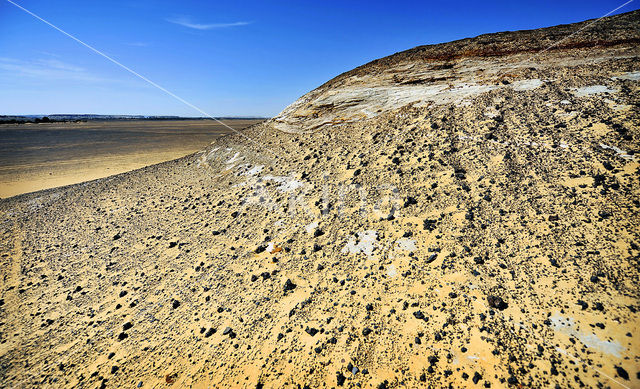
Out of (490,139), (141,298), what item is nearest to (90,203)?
(141,298)

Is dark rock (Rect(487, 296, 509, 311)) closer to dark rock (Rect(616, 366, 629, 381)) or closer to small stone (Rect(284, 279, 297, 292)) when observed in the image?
dark rock (Rect(616, 366, 629, 381))

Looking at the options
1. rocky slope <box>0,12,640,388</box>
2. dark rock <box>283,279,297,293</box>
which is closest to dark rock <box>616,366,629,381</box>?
rocky slope <box>0,12,640,388</box>

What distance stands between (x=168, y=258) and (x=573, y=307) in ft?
23.9

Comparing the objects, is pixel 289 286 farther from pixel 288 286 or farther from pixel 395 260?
pixel 395 260

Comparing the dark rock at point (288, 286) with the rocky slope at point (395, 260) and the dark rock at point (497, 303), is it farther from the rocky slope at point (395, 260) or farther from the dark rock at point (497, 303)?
the dark rock at point (497, 303)

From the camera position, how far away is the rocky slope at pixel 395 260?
314 cm

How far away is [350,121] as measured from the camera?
969 cm

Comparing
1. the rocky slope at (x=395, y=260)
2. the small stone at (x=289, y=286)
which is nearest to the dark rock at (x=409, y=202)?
the rocky slope at (x=395, y=260)

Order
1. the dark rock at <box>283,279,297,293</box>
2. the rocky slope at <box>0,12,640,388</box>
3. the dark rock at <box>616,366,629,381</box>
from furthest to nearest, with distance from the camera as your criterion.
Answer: the dark rock at <box>283,279,297,293</box> < the rocky slope at <box>0,12,640,388</box> < the dark rock at <box>616,366,629,381</box>

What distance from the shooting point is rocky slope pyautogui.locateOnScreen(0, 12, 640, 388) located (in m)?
3.14

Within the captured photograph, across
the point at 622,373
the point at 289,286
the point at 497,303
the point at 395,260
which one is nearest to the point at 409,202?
the point at 395,260

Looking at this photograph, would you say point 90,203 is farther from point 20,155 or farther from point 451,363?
point 20,155

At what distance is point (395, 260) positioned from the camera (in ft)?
14.7

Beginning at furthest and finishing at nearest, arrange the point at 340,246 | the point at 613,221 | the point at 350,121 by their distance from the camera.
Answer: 1. the point at 350,121
2. the point at 340,246
3. the point at 613,221
